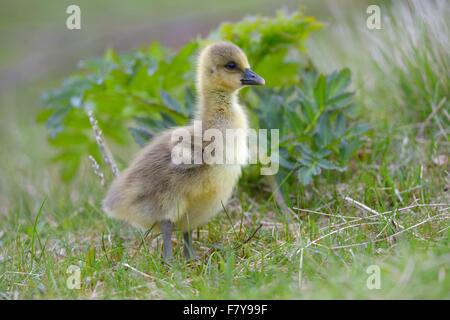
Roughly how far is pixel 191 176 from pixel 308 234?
0.66 metres

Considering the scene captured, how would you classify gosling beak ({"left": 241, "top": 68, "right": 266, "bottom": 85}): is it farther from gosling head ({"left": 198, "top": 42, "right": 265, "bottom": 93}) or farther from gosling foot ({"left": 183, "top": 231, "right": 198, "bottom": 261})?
gosling foot ({"left": 183, "top": 231, "right": 198, "bottom": 261})

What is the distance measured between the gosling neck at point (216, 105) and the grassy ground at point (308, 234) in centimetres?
54

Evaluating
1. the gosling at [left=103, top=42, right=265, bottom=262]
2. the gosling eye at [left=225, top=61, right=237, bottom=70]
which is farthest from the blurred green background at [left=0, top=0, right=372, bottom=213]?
the gosling eye at [left=225, top=61, right=237, bottom=70]

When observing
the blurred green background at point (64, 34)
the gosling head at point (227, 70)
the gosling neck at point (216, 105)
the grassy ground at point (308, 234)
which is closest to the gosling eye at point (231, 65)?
the gosling head at point (227, 70)

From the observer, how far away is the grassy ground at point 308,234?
2.70m

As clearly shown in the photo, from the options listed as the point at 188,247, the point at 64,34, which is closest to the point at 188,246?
the point at 188,247

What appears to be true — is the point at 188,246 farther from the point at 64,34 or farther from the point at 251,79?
the point at 64,34

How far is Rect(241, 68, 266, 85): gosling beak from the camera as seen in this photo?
11.0ft

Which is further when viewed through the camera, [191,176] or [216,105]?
[216,105]

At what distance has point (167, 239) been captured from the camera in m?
3.20

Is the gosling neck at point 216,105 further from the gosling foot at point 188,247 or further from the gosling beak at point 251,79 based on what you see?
the gosling foot at point 188,247

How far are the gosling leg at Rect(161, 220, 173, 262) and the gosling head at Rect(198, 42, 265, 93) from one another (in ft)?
2.46
